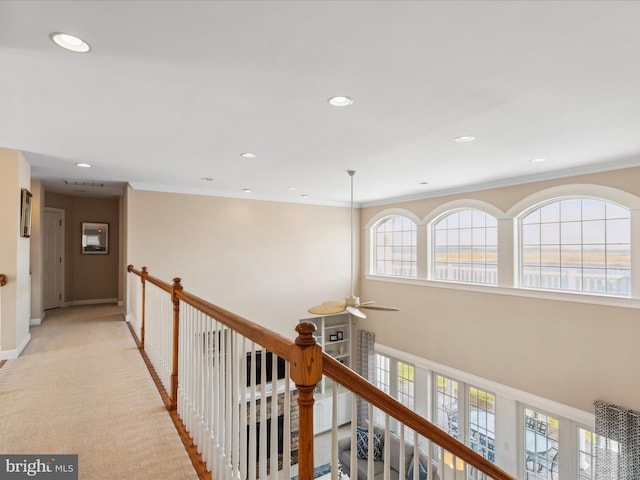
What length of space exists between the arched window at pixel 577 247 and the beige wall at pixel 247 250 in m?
3.95

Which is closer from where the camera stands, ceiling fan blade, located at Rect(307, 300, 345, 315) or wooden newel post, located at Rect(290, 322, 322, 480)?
wooden newel post, located at Rect(290, 322, 322, 480)

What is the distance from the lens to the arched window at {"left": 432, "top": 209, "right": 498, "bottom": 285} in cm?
579

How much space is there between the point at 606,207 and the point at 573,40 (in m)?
3.70

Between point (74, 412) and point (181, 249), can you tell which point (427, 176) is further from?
point (74, 412)

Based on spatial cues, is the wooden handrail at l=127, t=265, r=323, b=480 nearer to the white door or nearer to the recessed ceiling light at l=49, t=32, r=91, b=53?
the recessed ceiling light at l=49, t=32, r=91, b=53

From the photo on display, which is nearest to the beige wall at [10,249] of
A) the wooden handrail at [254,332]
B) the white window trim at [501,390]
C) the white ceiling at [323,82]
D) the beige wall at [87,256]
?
the white ceiling at [323,82]

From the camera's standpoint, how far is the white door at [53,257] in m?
6.76

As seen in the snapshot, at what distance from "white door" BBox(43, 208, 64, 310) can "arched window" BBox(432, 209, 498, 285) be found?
7.49m

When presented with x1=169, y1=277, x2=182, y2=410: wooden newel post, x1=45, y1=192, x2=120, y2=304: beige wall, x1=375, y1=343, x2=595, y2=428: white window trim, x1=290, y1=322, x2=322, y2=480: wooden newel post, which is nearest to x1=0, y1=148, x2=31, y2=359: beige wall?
x1=169, y1=277, x2=182, y2=410: wooden newel post

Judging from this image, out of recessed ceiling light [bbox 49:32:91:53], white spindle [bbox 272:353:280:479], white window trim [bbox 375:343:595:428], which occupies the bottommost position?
white window trim [bbox 375:343:595:428]

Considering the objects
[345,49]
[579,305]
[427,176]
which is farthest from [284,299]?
[345,49]

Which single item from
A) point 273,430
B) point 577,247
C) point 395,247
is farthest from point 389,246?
point 273,430

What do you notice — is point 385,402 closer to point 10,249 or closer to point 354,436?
point 354,436

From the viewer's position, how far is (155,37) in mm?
1727
